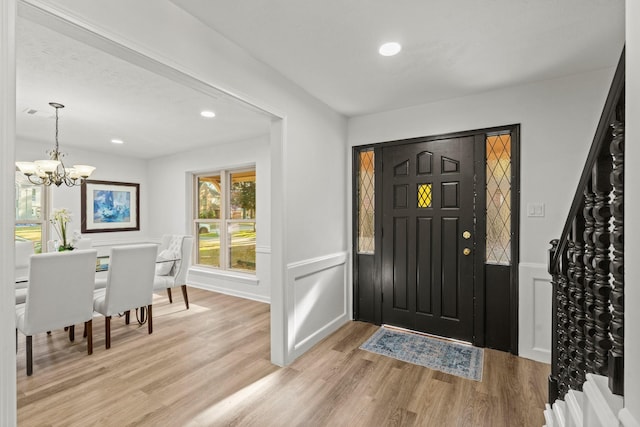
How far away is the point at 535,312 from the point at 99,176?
6491 mm

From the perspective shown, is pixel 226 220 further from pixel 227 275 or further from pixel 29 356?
pixel 29 356

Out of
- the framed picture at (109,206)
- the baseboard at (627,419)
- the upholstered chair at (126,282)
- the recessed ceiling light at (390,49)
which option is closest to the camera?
the baseboard at (627,419)

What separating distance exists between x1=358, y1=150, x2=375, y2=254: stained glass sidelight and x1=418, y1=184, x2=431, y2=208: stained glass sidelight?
0.54 meters

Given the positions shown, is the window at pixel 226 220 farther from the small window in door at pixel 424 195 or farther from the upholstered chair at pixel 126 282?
the small window in door at pixel 424 195

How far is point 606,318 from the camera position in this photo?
1.01 meters

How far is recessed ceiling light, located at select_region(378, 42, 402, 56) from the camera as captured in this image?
84.3 inches

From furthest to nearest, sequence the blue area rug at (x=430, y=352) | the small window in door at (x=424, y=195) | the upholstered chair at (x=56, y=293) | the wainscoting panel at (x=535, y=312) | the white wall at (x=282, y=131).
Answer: the small window in door at (x=424, y=195) → the wainscoting panel at (x=535, y=312) → the blue area rug at (x=430, y=352) → the upholstered chair at (x=56, y=293) → the white wall at (x=282, y=131)

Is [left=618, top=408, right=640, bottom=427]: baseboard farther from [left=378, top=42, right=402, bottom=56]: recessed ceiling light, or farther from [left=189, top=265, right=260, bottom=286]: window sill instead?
[left=189, top=265, right=260, bottom=286]: window sill

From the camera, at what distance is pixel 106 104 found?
3.19m

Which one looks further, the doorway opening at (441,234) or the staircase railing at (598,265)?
the doorway opening at (441,234)

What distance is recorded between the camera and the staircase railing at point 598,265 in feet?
2.77

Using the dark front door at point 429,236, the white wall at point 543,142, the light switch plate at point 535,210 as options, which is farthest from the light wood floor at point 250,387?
the light switch plate at point 535,210

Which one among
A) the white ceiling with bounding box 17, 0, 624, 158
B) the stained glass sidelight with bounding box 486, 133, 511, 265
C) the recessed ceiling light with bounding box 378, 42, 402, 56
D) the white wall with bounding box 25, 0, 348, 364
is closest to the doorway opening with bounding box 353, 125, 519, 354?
the stained glass sidelight with bounding box 486, 133, 511, 265

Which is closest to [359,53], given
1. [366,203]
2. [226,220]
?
[366,203]
